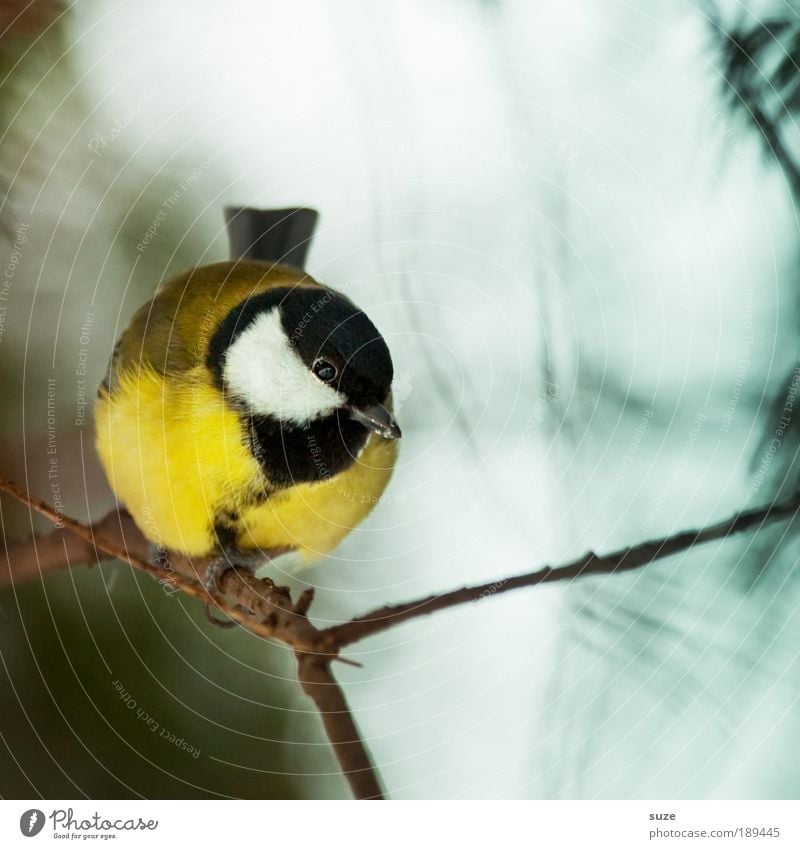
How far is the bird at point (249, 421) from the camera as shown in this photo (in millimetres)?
602

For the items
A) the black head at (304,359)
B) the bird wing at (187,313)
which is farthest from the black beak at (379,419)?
the bird wing at (187,313)

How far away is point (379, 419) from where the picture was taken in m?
0.59

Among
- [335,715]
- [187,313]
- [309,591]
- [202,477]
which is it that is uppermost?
[187,313]

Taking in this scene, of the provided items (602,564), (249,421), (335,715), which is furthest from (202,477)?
(602,564)

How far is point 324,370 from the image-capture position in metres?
0.61

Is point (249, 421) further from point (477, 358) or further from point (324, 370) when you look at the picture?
point (477, 358)

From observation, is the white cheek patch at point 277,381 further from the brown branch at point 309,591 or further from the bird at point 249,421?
the brown branch at point 309,591

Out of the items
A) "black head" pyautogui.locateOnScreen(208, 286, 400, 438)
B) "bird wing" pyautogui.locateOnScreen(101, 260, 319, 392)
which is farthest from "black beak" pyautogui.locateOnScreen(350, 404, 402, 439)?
"bird wing" pyautogui.locateOnScreen(101, 260, 319, 392)

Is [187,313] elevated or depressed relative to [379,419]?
elevated

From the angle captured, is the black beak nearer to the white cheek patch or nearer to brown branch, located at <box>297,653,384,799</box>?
the white cheek patch

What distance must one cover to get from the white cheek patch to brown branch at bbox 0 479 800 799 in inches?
5.5

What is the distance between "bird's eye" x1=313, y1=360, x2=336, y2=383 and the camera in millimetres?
604

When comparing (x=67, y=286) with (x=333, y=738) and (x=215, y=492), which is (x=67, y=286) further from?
(x=333, y=738)

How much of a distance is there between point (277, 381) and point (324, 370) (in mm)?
53
